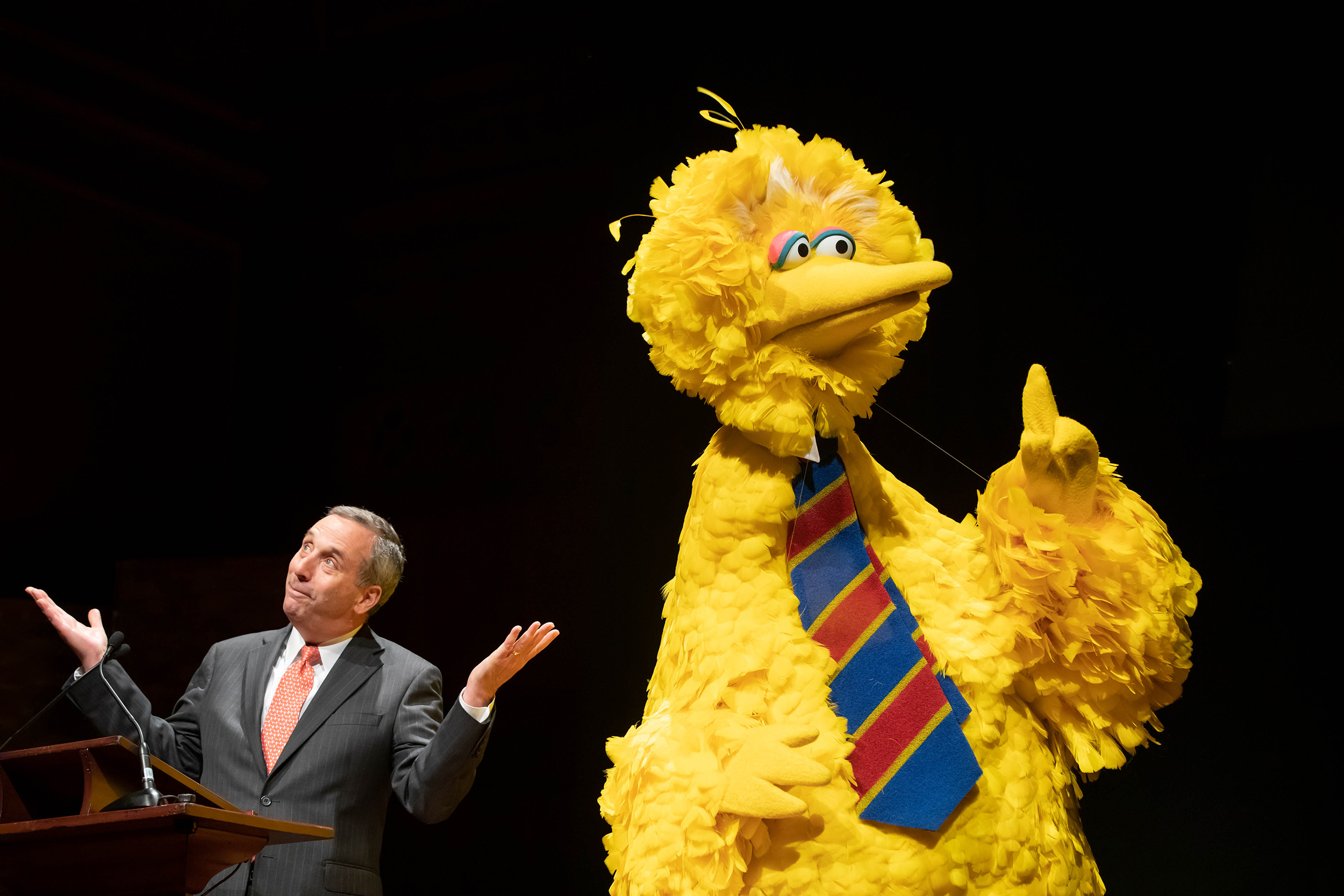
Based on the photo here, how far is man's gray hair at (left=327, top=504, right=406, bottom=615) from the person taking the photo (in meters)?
1.95

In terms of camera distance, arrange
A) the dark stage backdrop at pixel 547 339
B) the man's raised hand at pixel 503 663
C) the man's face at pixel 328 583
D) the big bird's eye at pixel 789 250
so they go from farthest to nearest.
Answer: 1. the dark stage backdrop at pixel 547 339
2. the man's face at pixel 328 583
3. the man's raised hand at pixel 503 663
4. the big bird's eye at pixel 789 250

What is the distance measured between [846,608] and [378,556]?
3.07 feet

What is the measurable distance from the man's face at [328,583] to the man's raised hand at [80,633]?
0.94 ft

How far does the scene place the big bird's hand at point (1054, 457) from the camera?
136cm

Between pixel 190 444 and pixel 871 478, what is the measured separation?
2.08m

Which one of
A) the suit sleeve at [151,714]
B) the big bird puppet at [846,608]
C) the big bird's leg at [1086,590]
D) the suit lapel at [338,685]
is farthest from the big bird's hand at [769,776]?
the suit sleeve at [151,714]

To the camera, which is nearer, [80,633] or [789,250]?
[789,250]

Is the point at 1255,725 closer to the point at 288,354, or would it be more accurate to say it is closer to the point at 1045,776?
the point at 1045,776

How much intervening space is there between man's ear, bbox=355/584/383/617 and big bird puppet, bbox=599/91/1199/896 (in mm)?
676

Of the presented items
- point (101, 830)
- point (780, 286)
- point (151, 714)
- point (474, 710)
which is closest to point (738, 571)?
point (780, 286)

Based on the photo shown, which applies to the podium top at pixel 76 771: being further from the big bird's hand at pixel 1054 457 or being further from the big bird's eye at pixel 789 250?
the big bird's hand at pixel 1054 457

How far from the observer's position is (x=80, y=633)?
68.1 inches

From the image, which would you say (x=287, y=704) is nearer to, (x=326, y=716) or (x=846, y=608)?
(x=326, y=716)

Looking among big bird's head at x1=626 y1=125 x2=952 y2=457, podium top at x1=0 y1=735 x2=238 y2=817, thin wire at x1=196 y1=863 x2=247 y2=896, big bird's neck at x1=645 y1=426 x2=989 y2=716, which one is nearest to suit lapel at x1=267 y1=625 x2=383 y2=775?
Answer: thin wire at x1=196 y1=863 x2=247 y2=896
